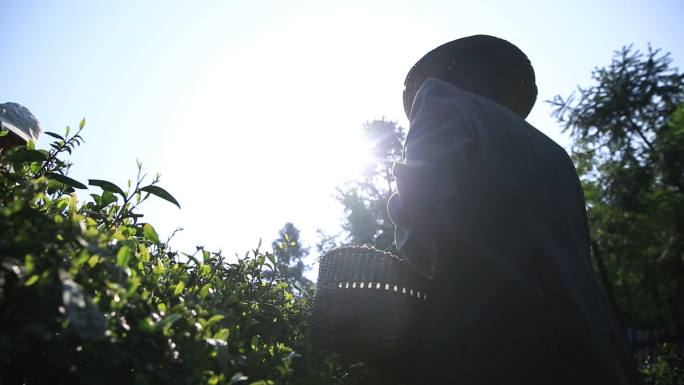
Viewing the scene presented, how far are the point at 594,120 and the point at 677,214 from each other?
490 cm

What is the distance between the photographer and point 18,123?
3.60 m

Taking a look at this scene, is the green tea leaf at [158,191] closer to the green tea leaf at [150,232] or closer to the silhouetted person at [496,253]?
the green tea leaf at [150,232]

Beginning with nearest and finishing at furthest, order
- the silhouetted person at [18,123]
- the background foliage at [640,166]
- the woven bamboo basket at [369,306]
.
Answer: the woven bamboo basket at [369,306], the silhouetted person at [18,123], the background foliage at [640,166]

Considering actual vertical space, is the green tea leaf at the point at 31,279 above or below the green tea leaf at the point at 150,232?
below

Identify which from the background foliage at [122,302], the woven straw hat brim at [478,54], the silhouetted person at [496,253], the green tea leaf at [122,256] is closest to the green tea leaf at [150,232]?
the background foliage at [122,302]

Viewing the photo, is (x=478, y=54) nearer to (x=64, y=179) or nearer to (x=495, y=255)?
(x=495, y=255)

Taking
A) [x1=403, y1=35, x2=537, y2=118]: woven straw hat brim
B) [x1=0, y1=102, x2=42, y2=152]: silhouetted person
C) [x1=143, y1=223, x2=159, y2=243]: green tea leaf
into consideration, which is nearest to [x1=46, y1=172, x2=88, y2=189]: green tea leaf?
[x1=143, y1=223, x2=159, y2=243]: green tea leaf

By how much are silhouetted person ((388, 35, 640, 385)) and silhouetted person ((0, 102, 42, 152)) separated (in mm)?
3499

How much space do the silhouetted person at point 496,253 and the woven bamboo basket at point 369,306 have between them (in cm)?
7

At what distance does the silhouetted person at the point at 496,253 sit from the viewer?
1.29 m

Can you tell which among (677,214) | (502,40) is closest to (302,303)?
(502,40)

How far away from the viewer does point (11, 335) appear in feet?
2.27

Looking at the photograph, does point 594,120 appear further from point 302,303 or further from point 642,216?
point 302,303

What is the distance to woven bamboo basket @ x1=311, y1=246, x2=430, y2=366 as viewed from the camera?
4.62ft
